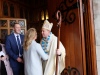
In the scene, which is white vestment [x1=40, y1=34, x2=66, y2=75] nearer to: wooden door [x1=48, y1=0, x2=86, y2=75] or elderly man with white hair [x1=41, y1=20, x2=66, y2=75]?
elderly man with white hair [x1=41, y1=20, x2=66, y2=75]

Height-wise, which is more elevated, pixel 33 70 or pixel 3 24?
pixel 3 24

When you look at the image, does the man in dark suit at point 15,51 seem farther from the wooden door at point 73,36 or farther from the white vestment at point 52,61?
the wooden door at point 73,36

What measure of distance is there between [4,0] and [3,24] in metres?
0.74

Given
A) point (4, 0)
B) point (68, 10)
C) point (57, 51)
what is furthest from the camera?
point (4, 0)

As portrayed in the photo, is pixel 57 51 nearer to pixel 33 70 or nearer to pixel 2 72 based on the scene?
pixel 33 70

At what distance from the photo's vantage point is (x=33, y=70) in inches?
97.4

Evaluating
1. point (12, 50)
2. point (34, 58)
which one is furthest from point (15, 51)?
point (34, 58)

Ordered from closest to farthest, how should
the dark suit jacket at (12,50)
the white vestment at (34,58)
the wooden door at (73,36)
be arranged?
the white vestment at (34,58), the wooden door at (73,36), the dark suit jacket at (12,50)

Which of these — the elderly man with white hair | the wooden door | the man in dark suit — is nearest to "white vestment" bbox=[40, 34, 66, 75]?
the elderly man with white hair

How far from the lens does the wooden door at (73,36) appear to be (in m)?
2.63

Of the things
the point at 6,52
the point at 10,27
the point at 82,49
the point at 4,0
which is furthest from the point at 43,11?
the point at 82,49

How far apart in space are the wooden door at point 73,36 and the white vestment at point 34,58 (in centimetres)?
41

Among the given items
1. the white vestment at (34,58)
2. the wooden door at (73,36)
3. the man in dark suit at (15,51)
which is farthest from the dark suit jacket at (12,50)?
the wooden door at (73,36)

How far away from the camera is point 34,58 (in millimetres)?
2471
